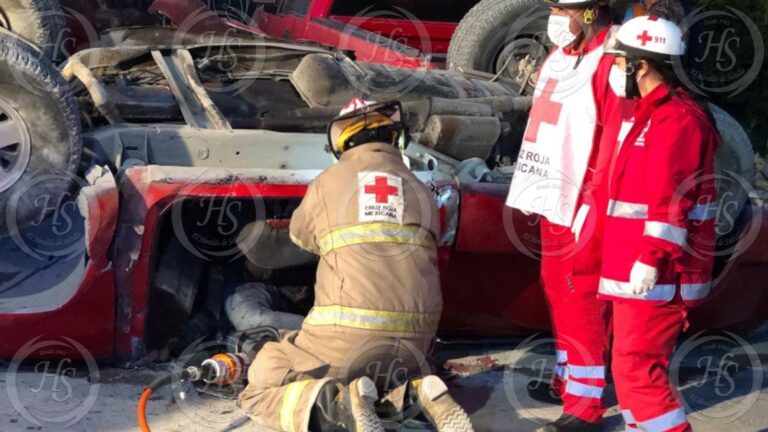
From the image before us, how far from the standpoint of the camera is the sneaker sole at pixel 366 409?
3.39 metres

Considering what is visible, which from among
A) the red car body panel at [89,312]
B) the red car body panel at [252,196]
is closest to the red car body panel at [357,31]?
the red car body panel at [252,196]

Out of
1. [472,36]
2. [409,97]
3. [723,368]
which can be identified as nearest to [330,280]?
[409,97]

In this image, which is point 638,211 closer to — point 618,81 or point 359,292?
point 618,81

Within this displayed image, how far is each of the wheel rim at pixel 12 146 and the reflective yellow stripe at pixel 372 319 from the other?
129cm

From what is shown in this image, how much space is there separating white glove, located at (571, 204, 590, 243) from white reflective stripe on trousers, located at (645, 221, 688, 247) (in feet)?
1.44

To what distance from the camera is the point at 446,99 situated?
4.78 m

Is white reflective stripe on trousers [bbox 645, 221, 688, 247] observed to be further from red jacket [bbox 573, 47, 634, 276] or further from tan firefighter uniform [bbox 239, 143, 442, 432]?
tan firefighter uniform [bbox 239, 143, 442, 432]

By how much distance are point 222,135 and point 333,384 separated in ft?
3.96

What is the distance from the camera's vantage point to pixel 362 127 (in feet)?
12.7

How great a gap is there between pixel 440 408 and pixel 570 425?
66cm

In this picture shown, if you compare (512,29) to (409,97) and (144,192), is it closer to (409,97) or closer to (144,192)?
(409,97)

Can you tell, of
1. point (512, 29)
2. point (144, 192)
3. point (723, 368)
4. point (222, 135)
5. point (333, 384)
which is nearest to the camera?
point (333, 384)

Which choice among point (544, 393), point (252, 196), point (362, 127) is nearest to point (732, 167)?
point (544, 393)

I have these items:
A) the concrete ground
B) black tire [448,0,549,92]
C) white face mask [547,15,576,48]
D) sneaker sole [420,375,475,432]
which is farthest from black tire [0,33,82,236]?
black tire [448,0,549,92]
